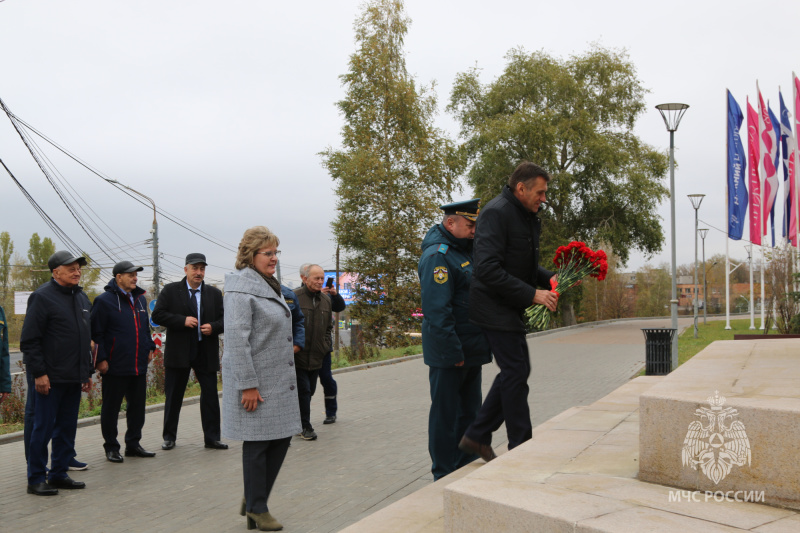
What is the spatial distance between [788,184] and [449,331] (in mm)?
17131

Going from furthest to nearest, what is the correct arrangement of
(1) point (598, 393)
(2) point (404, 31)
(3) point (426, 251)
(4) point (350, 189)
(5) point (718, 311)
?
(5) point (718, 311) → (2) point (404, 31) → (4) point (350, 189) → (1) point (598, 393) → (3) point (426, 251)

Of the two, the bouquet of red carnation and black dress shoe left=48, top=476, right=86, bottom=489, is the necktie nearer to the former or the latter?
black dress shoe left=48, top=476, right=86, bottom=489

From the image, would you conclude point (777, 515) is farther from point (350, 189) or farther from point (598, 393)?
point (350, 189)

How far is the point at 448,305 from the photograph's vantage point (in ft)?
16.8

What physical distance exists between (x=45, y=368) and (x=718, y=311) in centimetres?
9164

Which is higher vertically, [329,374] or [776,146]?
[776,146]

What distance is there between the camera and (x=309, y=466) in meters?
6.97

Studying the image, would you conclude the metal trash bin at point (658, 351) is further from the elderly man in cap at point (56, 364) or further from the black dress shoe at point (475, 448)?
the elderly man in cap at point (56, 364)

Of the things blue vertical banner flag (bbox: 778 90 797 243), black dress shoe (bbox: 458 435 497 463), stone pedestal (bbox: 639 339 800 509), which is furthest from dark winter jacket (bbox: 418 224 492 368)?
blue vertical banner flag (bbox: 778 90 797 243)

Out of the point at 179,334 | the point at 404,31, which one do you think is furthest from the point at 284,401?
the point at 404,31

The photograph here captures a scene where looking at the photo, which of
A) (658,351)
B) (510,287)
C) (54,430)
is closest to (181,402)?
(54,430)

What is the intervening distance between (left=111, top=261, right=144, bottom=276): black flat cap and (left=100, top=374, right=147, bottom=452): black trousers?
1125 millimetres

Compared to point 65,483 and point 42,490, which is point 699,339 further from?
point 42,490

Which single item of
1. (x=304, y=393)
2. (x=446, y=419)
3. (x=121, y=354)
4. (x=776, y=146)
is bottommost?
(x=304, y=393)
